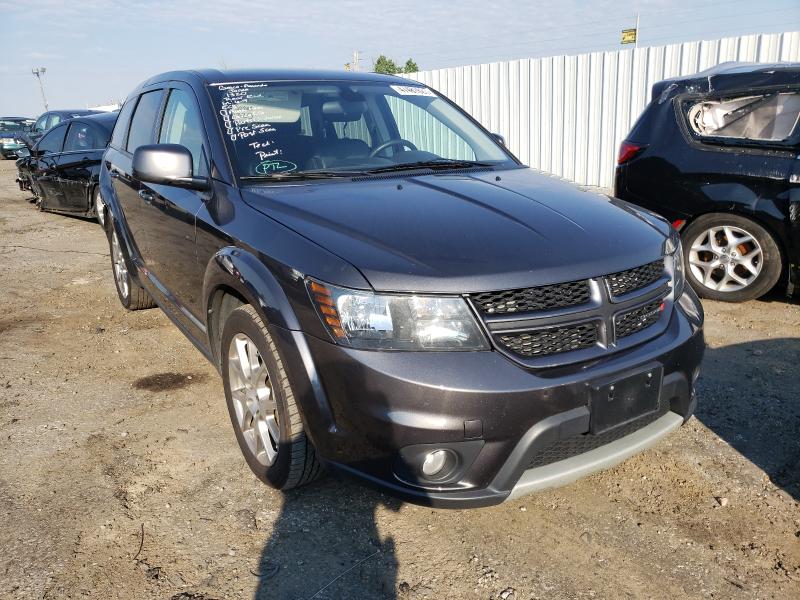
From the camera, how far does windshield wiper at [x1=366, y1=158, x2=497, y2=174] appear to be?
3223mm

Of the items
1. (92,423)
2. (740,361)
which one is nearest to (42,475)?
(92,423)

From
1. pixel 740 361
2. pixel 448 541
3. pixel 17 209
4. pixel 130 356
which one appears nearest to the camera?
pixel 448 541

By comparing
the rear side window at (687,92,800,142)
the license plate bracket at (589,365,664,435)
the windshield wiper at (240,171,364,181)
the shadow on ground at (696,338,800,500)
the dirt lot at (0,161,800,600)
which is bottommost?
the shadow on ground at (696,338,800,500)

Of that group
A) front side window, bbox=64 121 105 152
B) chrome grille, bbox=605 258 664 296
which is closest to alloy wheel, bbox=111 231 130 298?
chrome grille, bbox=605 258 664 296

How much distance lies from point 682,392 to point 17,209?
12.9 metres

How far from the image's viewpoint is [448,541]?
2498 millimetres

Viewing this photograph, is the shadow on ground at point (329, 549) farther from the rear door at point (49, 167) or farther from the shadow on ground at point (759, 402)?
the rear door at point (49, 167)

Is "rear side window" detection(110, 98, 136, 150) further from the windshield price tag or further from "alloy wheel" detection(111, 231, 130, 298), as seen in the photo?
the windshield price tag

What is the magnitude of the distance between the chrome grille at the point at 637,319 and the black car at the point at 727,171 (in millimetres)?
2779

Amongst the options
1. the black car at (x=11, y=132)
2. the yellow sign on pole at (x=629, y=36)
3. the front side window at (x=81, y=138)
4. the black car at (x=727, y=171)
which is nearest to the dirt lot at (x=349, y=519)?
the black car at (x=727, y=171)

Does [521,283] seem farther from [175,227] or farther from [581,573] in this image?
[175,227]

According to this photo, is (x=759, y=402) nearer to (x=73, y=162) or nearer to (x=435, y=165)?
(x=435, y=165)

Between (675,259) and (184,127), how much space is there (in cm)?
253

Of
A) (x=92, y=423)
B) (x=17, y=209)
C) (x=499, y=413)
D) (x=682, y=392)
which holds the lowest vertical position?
(x=17, y=209)
